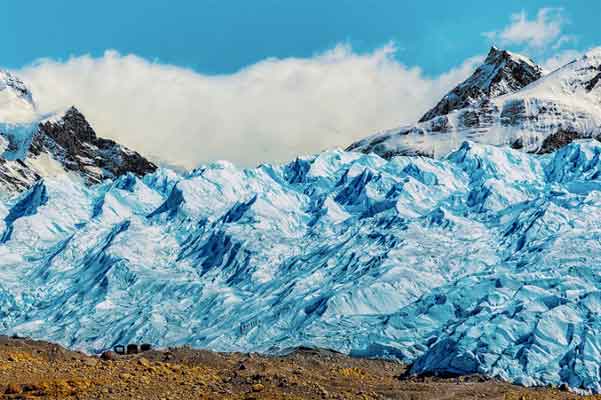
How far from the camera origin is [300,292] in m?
71.6

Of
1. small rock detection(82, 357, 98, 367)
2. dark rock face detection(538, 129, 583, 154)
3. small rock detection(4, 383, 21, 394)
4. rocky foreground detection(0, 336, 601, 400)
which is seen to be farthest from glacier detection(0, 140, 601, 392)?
dark rock face detection(538, 129, 583, 154)

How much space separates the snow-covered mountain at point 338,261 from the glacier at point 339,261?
0.16 m

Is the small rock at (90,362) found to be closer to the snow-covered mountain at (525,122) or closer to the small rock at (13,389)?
the small rock at (13,389)

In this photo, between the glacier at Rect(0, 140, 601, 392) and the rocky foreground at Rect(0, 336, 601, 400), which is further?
the glacier at Rect(0, 140, 601, 392)

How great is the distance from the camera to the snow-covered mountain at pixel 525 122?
132 metres

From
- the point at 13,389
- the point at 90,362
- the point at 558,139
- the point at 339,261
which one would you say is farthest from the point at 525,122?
the point at 13,389

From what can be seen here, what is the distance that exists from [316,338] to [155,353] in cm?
→ 2452

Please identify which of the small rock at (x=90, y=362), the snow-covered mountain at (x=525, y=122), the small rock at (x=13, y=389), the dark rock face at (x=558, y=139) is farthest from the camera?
the snow-covered mountain at (x=525, y=122)

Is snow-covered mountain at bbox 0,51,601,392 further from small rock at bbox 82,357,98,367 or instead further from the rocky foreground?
small rock at bbox 82,357,98,367

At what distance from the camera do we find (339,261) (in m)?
76.9

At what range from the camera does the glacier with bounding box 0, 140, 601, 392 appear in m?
46.7

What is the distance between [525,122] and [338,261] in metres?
67.3

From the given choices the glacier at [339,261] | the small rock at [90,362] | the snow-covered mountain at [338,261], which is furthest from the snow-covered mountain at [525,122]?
the small rock at [90,362]

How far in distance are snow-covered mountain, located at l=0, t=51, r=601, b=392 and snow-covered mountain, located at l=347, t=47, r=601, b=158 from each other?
3344 centimetres
